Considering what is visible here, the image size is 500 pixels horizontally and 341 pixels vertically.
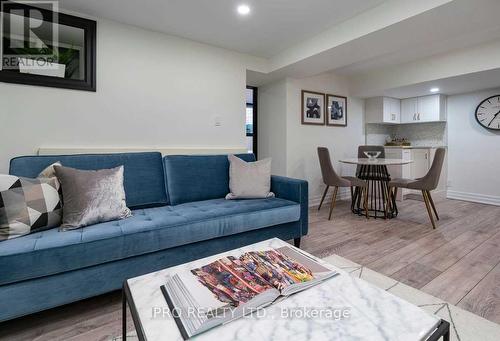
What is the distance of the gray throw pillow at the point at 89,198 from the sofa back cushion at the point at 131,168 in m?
0.28

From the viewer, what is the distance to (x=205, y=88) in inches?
123

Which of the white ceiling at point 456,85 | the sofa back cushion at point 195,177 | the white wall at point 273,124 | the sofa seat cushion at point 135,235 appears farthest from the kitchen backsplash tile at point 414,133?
→ the sofa seat cushion at point 135,235

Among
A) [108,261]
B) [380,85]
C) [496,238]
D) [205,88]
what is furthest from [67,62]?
[496,238]

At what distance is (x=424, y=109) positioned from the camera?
4.74 meters

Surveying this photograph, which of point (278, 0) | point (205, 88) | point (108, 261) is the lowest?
point (108, 261)

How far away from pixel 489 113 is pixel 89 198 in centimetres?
573

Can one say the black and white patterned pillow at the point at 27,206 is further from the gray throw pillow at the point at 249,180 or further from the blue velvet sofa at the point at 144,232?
the gray throw pillow at the point at 249,180

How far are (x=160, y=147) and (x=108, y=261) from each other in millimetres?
1520

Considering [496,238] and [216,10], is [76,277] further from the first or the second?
[496,238]

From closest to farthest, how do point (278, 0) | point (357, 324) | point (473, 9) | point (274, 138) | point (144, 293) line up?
point (357, 324)
point (144, 293)
point (473, 9)
point (278, 0)
point (274, 138)

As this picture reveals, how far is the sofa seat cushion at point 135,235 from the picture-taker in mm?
1311

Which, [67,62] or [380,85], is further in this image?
[380,85]

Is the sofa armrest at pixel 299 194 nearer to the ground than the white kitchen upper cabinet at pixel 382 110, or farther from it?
nearer to the ground

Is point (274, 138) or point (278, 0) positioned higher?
point (278, 0)
